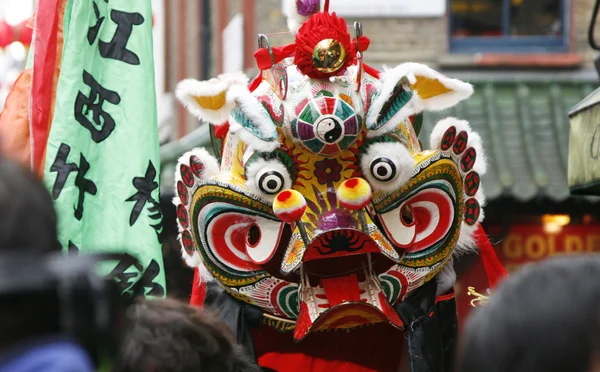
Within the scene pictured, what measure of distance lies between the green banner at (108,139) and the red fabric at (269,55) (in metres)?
0.36

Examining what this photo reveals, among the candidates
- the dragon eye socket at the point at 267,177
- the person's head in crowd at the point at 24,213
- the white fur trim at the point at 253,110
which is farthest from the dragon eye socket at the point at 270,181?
the person's head in crowd at the point at 24,213

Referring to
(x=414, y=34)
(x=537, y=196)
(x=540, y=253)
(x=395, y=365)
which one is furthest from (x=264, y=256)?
(x=414, y=34)

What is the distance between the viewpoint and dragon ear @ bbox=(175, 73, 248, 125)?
384 centimetres

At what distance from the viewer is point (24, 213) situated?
1393 mm

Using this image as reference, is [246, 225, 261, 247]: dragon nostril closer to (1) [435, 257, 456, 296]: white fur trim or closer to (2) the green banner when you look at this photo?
(2) the green banner

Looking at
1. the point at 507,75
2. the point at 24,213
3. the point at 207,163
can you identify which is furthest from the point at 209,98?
the point at 507,75

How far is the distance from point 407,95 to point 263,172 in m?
0.54

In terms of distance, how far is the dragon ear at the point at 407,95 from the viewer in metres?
3.70

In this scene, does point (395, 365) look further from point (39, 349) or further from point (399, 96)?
point (39, 349)

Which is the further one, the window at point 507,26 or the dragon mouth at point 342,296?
the window at point 507,26

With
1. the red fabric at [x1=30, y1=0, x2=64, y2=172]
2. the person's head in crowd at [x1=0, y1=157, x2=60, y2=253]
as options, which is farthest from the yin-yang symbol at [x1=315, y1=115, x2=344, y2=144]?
the person's head in crowd at [x1=0, y1=157, x2=60, y2=253]

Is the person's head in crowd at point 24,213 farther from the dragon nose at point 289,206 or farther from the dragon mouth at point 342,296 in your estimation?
the dragon mouth at point 342,296

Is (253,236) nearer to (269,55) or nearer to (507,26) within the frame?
(269,55)

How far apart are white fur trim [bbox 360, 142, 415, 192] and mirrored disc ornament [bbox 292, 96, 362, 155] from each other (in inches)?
3.2
